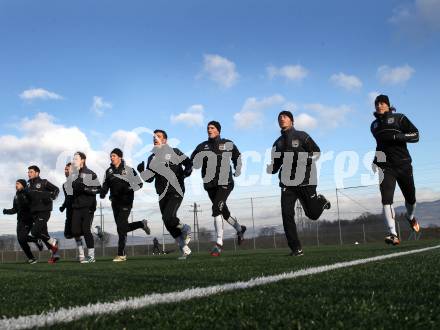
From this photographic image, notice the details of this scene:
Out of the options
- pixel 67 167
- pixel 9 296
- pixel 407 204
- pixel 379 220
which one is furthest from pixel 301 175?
pixel 379 220

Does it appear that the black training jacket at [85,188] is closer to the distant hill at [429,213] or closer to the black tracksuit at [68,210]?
the black tracksuit at [68,210]

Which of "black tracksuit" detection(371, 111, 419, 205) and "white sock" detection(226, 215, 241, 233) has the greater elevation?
"black tracksuit" detection(371, 111, 419, 205)

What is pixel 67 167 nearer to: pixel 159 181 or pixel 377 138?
pixel 159 181

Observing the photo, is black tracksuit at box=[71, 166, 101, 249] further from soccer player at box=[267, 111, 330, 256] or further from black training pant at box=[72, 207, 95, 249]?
soccer player at box=[267, 111, 330, 256]

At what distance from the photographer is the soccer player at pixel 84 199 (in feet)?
34.5

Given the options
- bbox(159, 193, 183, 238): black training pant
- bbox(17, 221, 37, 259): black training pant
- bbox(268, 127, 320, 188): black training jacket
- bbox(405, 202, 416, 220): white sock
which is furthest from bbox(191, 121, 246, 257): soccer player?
bbox(17, 221, 37, 259): black training pant

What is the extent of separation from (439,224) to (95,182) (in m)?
25.2

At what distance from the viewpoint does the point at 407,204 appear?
8688mm

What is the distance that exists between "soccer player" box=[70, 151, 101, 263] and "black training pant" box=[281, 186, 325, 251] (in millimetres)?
4651

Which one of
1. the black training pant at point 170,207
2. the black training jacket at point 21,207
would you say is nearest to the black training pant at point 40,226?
the black training jacket at point 21,207

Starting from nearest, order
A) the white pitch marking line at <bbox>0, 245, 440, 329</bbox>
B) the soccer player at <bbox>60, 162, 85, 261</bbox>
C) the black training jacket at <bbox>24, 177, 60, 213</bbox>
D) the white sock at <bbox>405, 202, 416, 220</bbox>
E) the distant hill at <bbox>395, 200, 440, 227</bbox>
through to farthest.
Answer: the white pitch marking line at <bbox>0, 245, 440, 329</bbox> → the white sock at <bbox>405, 202, 416, 220</bbox> → the soccer player at <bbox>60, 162, 85, 261</bbox> → the black training jacket at <bbox>24, 177, 60, 213</bbox> → the distant hill at <bbox>395, 200, 440, 227</bbox>

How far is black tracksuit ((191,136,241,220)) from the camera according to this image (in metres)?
9.32

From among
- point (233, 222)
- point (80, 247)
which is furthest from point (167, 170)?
point (80, 247)

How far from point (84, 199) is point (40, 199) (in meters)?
1.78
